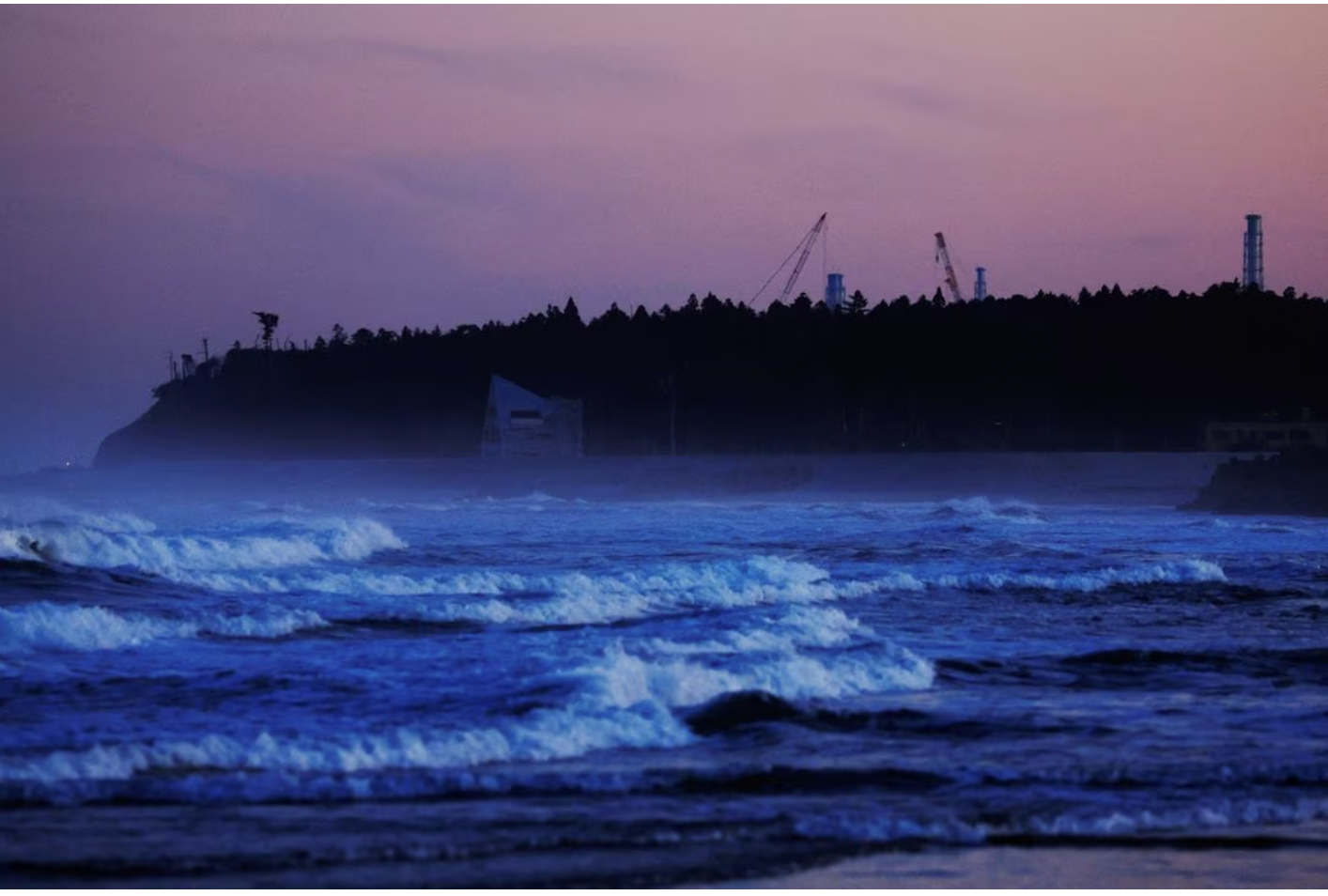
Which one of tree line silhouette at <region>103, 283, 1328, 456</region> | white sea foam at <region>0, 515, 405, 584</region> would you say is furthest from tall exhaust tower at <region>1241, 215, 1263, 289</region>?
white sea foam at <region>0, 515, 405, 584</region>

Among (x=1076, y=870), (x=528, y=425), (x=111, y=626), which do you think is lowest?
(x=1076, y=870)

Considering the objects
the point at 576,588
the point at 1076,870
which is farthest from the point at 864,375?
the point at 1076,870

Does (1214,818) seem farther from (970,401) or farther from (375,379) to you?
(375,379)

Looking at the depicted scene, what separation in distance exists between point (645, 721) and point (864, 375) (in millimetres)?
94109

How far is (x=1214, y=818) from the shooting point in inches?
418

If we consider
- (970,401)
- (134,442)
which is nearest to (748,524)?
(970,401)

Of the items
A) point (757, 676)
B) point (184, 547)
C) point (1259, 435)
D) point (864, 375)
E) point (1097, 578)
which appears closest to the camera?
point (757, 676)

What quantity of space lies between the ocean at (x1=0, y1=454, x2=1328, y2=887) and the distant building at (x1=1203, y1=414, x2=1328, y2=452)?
210 ft

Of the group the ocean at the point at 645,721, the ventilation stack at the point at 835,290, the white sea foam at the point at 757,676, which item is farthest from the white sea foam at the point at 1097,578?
→ the ventilation stack at the point at 835,290

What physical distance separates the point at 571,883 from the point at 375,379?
124 metres

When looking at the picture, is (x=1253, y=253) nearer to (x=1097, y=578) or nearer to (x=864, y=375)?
(x=864, y=375)

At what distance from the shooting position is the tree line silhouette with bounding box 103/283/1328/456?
99.8m

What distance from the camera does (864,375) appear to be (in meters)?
107

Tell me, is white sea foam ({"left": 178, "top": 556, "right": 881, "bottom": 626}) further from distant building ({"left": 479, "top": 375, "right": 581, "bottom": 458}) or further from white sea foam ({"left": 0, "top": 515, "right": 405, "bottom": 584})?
distant building ({"left": 479, "top": 375, "right": 581, "bottom": 458})
